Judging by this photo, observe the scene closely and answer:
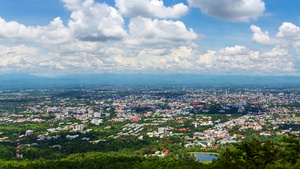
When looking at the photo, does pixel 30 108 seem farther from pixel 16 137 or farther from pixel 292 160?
pixel 292 160

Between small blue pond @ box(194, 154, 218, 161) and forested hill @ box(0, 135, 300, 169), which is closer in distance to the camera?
forested hill @ box(0, 135, 300, 169)

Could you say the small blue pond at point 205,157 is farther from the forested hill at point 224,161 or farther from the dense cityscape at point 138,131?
the forested hill at point 224,161

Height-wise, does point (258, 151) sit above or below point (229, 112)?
above

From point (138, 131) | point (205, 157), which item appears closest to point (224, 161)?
point (205, 157)

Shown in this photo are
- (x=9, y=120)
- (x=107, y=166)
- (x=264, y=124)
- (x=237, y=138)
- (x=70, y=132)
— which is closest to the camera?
(x=107, y=166)

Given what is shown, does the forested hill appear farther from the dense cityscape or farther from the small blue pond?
the small blue pond

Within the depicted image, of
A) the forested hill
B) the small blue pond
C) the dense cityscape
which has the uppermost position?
the forested hill

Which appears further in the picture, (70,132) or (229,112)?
(229,112)

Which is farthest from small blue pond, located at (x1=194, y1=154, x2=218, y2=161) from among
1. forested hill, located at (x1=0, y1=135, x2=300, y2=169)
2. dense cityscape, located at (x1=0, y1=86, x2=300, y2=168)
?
forested hill, located at (x1=0, y1=135, x2=300, y2=169)

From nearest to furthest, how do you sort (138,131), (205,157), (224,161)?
(224,161) → (205,157) → (138,131)

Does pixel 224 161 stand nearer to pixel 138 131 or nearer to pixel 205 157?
pixel 205 157

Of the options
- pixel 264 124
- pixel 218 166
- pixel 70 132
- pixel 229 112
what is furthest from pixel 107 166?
pixel 229 112
